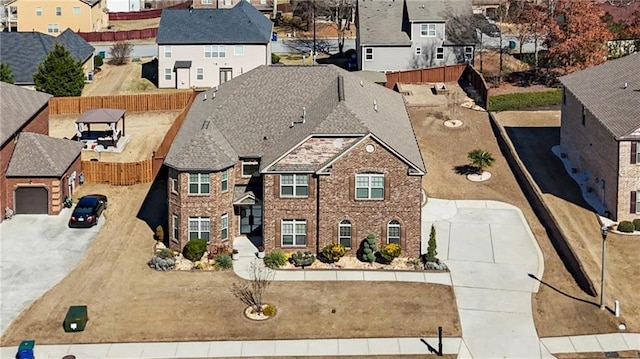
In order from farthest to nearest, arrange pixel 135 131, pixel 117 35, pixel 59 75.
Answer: pixel 117 35 < pixel 59 75 < pixel 135 131

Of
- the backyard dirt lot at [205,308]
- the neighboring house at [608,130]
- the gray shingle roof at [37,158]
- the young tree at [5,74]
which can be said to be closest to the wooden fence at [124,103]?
the young tree at [5,74]

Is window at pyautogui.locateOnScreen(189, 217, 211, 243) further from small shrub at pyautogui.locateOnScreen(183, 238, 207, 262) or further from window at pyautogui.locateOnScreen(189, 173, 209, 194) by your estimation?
window at pyautogui.locateOnScreen(189, 173, 209, 194)

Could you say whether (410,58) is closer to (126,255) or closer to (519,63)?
(519,63)

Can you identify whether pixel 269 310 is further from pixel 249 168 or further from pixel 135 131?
pixel 135 131

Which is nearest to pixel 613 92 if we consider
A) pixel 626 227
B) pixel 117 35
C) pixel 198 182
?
pixel 626 227

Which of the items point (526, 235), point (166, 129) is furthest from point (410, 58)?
point (526, 235)

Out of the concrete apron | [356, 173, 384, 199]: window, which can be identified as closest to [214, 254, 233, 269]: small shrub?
[356, 173, 384, 199]: window
